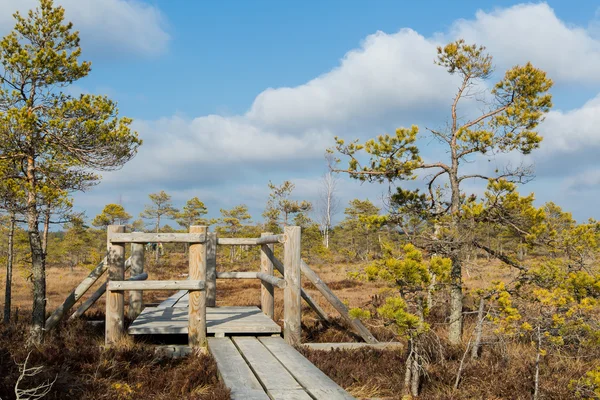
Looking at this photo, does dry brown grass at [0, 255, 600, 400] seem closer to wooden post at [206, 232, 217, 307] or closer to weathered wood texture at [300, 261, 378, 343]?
weathered wood texture at [300, 261, 378, 343]

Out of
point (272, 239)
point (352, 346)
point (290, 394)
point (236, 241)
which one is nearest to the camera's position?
point (290, 394)

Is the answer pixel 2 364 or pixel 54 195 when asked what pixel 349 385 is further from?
pixel 54 195

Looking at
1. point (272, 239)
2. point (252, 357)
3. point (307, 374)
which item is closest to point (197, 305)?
point (252, 357)

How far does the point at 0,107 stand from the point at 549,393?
11006 mm

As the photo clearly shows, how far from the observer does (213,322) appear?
A: 863cm

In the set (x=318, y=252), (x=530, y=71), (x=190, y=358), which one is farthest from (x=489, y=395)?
(x=318, y=252)

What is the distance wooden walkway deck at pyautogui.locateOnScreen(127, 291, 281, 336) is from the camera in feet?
25.7

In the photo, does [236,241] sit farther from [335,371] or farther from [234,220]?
[234,220]

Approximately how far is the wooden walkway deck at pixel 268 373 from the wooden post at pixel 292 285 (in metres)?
0.63

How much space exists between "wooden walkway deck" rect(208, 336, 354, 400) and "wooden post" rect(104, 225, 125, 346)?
58.7 inches

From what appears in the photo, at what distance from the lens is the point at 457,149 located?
10227mm

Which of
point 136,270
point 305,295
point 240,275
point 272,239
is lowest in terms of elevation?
point 305,295

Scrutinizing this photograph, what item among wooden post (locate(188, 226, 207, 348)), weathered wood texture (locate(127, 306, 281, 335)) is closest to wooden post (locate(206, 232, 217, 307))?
weathered wood texture (locate(127, 306, 281, 335))

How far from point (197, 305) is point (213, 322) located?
1121 mm
